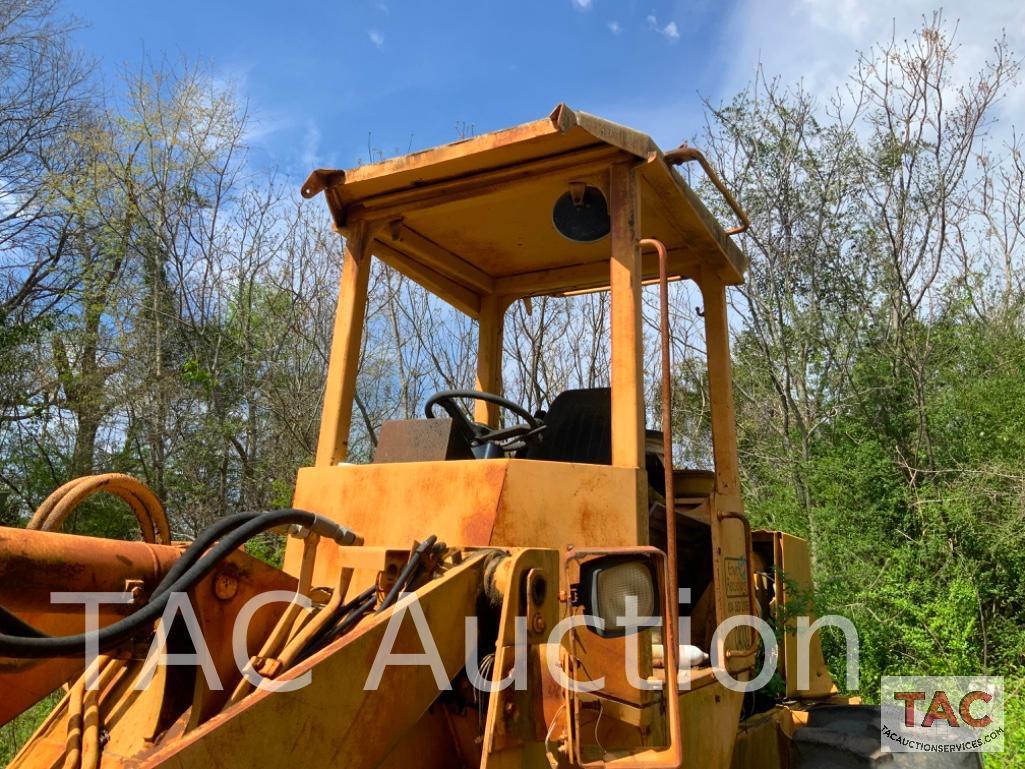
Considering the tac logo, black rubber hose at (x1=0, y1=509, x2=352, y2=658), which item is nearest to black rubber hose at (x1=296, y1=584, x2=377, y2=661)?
black rubber hose at (x1=0, y1=509, x2=352, y2=658)

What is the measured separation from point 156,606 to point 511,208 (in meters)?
2.58

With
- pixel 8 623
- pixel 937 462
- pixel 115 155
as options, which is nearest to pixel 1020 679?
pixel 937 462

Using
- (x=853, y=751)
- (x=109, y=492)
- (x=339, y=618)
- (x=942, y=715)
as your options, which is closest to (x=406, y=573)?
(x=339, y=618)

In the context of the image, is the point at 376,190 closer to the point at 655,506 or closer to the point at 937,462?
the point at 655,506

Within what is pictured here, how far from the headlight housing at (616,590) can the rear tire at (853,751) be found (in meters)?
1.51

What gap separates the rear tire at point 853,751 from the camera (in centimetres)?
335

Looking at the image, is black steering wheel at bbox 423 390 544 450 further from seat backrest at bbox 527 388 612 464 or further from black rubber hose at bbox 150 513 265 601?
black rubber hose at bbox 150 513 265 601

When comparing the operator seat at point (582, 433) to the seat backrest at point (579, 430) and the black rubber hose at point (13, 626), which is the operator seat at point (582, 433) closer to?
the seat backrest at point (579, 430)

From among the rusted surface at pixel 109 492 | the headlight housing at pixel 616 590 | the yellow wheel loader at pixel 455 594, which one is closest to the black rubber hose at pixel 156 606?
the yellow wheel loader at pixel 455 594

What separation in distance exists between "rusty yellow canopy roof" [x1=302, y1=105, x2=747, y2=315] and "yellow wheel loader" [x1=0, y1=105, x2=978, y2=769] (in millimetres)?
16

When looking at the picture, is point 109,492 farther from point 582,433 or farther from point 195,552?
point 582,433

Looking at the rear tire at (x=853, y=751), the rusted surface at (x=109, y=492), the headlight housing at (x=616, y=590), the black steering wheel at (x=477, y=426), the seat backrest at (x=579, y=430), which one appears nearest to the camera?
the headlight housing at (x=616, y=590)

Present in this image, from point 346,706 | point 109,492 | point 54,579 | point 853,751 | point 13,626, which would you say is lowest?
point 853,751

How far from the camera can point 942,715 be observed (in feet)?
12.9
